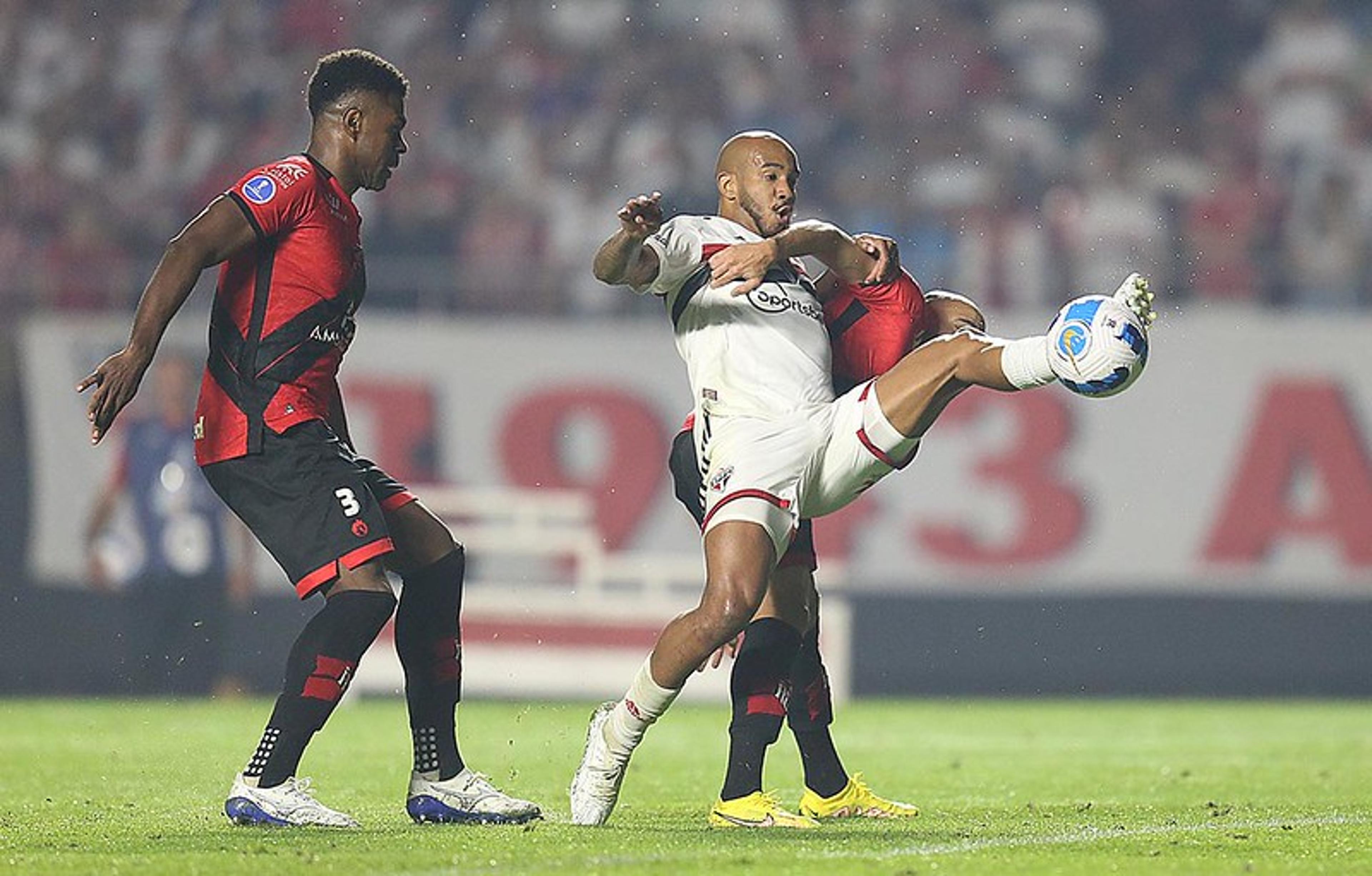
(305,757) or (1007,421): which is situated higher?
(1007,421)

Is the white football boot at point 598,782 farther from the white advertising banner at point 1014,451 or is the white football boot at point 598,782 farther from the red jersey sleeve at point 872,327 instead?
the white advertising banner at point 1014,451

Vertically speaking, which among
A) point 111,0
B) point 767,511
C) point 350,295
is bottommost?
point 767,511

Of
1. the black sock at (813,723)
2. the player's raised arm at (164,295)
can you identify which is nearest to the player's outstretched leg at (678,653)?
the black sock at (813,723)

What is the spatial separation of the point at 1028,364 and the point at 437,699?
2.13 metres

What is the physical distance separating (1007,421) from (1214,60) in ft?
14.5

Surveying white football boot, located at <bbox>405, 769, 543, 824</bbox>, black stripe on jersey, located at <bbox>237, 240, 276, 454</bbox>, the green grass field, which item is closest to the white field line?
the green grass field

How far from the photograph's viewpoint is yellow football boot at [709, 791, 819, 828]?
677cm

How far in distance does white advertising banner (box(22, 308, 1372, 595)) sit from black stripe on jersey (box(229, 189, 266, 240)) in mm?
7589

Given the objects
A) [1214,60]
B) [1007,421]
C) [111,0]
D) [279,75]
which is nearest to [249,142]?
[279,75]

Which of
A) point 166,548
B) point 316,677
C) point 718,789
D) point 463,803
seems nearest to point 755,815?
point 463,803

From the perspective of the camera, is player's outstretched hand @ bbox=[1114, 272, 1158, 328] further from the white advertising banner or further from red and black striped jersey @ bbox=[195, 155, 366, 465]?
the white advertising banner

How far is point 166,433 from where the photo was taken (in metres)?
13.7

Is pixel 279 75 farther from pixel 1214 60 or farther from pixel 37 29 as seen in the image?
pixel 1214 60

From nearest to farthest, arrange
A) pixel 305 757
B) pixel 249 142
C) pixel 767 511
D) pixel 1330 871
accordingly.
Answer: pixel 1330 871 < pixel 767 511 < pixel 305 757 < pixel 249 142
